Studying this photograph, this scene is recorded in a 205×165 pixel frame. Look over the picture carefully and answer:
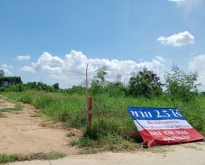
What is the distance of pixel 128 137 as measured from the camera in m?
6.82

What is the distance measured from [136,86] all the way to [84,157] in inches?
872

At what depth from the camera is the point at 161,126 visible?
7.02 metres

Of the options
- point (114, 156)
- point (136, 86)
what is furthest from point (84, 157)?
point (136, 86)

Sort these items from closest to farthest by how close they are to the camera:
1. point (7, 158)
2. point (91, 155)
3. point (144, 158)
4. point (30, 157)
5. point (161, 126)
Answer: point (7, 158), point (30, 157), point (144, 158), point (91, 155), point (161, 126)

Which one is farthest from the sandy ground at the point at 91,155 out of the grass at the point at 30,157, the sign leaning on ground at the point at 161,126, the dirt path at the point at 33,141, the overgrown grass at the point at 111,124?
the overgrown grass at the point at 111,124

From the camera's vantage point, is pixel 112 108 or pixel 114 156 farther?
pixel 112 108

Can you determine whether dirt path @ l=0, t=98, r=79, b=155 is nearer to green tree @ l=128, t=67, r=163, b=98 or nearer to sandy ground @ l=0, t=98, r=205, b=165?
sandy ground @ l=0, t=98, r=205, b=165

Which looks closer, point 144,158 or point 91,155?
point 144,158

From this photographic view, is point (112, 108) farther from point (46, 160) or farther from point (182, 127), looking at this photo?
point (46, 160)

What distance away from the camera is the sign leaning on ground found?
6535 mm

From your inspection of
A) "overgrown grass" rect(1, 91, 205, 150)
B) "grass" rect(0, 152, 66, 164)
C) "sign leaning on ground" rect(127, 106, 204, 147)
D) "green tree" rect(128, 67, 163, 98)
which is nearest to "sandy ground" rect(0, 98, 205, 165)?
"grass" rect(0, 152, 66, 164)

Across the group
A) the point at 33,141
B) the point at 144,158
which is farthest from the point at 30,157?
the point at 144,158

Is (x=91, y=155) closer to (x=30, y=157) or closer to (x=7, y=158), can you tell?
(x=30, y=157)

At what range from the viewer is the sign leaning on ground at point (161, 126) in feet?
21.4
